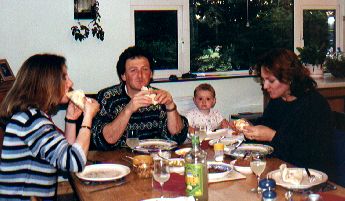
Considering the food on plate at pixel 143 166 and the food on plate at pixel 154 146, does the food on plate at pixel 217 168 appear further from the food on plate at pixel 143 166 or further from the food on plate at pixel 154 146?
the food on plate at pixel 154 146

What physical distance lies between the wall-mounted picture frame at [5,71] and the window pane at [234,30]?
184 centimetres

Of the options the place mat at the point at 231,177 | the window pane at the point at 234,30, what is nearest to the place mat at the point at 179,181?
the place mat at the point at 231,177

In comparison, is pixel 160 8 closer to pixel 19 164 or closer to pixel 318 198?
pixel 19 164

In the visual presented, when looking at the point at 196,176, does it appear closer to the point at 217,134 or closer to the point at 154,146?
the point at 154,146

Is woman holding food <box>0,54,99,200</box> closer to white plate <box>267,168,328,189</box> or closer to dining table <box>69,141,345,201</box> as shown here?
dining table <box>69,141,345,201</box>

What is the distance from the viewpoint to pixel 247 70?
17.0ft

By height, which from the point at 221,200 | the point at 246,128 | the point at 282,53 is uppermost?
the point at 282,53

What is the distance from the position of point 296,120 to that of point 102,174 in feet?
3.67

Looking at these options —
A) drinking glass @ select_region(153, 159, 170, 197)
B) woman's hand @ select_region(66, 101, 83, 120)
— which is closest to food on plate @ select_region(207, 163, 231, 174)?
drinking glass @ select_region(153, 159, 170, 197)

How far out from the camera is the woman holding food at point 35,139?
7.07ft

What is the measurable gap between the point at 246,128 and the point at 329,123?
0.45m

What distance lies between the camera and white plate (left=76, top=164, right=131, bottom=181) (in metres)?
2.23

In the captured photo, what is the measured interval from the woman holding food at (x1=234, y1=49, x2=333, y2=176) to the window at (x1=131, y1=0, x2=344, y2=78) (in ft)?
6.84

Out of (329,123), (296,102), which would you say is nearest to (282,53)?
(296,102)
